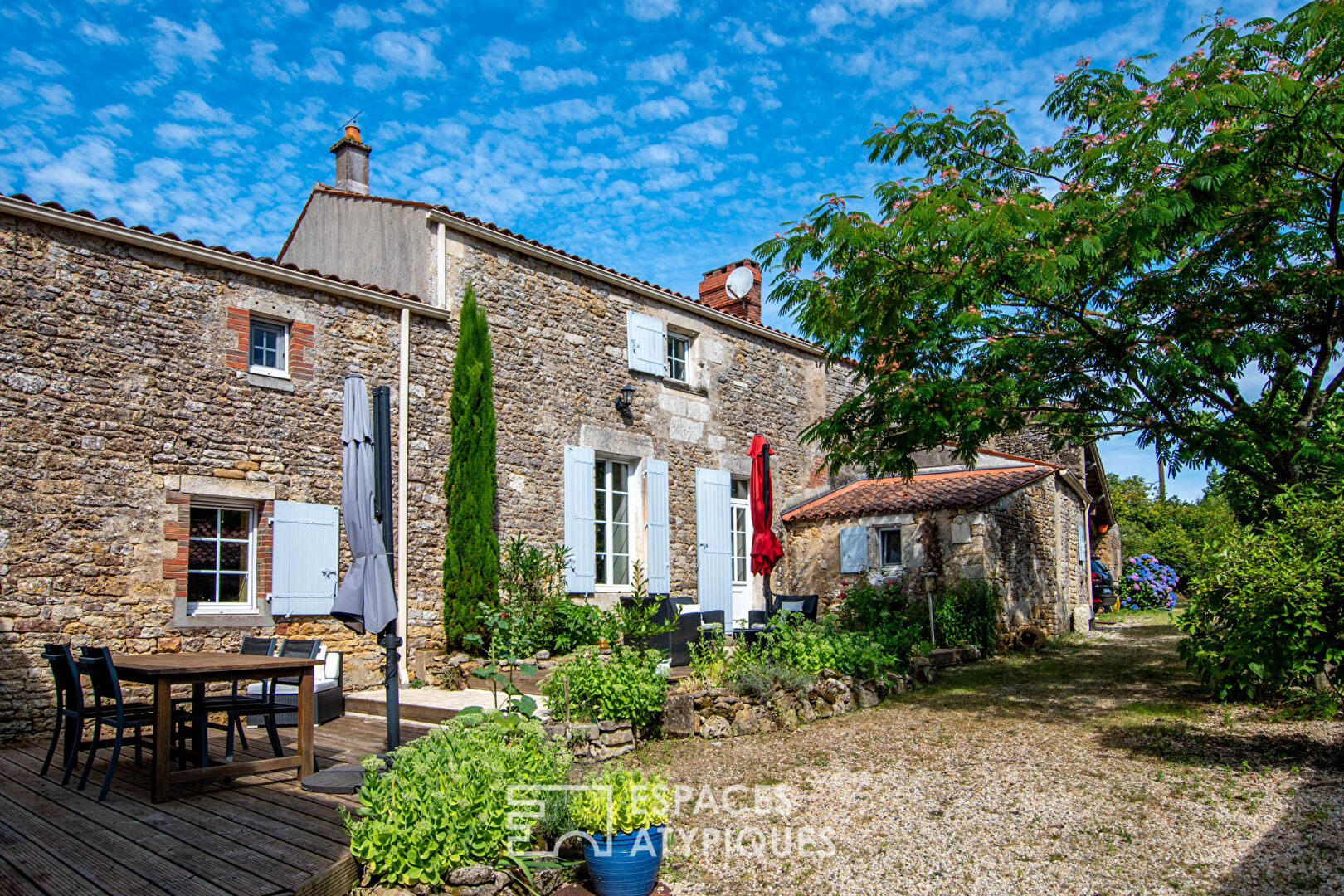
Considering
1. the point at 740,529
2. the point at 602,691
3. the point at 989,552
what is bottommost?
the point at 602,691

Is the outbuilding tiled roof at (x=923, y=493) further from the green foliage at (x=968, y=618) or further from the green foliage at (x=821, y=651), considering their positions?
the green foliage at (x=821, y=651)

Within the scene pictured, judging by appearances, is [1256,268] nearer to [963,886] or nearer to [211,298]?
[963,886]

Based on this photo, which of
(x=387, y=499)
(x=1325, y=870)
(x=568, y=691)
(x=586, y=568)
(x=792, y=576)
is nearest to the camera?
(x=1325, y=870)

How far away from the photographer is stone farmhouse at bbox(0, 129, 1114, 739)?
7062mm

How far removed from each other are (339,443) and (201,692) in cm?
387

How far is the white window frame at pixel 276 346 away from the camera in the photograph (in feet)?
27.0

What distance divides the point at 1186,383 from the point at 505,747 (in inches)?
233

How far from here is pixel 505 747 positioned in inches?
178

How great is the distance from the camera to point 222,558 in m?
7.94

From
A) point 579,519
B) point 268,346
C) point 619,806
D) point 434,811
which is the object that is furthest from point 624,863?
point 579,519

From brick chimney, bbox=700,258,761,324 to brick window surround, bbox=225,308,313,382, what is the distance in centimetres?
655

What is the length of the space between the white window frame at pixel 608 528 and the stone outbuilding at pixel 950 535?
10.6 feet

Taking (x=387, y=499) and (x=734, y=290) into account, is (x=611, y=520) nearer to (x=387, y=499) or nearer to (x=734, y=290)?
(x=734, y=290)

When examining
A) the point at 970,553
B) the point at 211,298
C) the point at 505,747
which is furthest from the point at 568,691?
the point at 970,553
